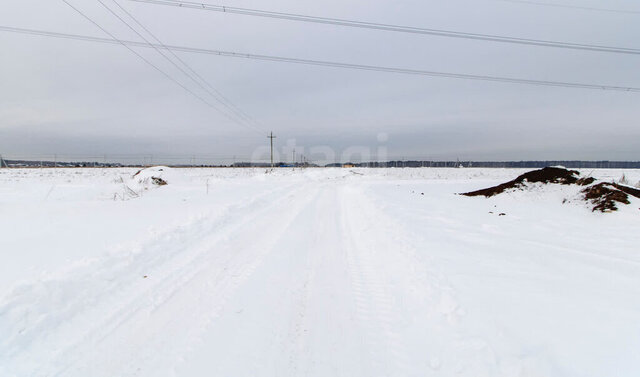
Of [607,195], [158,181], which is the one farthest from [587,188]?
[158,181]

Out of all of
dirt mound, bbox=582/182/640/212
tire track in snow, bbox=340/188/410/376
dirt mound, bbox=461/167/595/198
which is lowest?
tire track in snow, bbox=340/188/410/376

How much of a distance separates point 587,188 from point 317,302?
11.3 meters

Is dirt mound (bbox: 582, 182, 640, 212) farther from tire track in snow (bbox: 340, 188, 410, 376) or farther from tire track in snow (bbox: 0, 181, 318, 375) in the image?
tire track in snow (bbox: 0, 181, 318, 375)

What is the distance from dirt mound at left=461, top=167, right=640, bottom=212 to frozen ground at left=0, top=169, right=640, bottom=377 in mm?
1927

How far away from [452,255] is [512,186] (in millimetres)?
10086

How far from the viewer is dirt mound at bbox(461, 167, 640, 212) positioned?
816cm

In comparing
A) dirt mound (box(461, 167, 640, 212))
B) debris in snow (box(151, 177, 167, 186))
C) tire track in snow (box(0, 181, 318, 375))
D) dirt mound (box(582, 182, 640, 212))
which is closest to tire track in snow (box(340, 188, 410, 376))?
tire track in snow (box(0, 181, 318, 375))

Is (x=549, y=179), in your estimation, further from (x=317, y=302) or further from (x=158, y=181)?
(x=158, y=181)

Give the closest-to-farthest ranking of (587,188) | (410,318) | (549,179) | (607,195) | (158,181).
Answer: (410,318) < (607,195) < (587,188) < (549,179) < (158,181)

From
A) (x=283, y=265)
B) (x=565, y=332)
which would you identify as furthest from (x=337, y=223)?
(x=565, y=332)

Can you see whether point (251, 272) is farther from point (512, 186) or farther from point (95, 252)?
point (512, 186)

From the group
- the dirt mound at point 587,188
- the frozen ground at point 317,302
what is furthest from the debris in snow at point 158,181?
the dirt mound at point 587,188

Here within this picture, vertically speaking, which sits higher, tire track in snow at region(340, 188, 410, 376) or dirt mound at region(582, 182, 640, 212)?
dirt mound at region(582, 182, 640, 212)

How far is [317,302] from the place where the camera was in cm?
356
